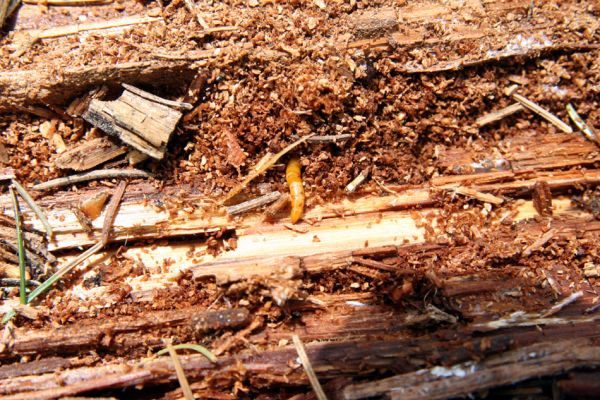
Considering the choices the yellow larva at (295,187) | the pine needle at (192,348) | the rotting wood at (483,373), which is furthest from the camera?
the yellow larva at (295,187)

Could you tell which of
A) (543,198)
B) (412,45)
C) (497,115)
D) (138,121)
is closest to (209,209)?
(138,121)

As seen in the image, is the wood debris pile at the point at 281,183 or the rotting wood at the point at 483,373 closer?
the rotting wood at the point at 483,373

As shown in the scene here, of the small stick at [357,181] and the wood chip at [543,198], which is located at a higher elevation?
the small stick at [357,181]

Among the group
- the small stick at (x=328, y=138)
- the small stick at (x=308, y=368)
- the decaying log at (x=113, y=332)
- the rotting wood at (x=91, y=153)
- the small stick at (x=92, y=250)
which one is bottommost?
the small stick at (x=308, y=368)

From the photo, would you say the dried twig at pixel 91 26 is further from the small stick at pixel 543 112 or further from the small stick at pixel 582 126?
the small stick at pixel 582 126

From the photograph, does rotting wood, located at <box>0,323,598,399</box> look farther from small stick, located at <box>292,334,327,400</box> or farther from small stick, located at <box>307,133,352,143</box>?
small stick, located at <box>307,133,352,143</box>

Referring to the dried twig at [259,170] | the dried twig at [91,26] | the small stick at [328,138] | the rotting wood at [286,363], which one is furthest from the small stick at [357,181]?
the dried twig at [91,26]
